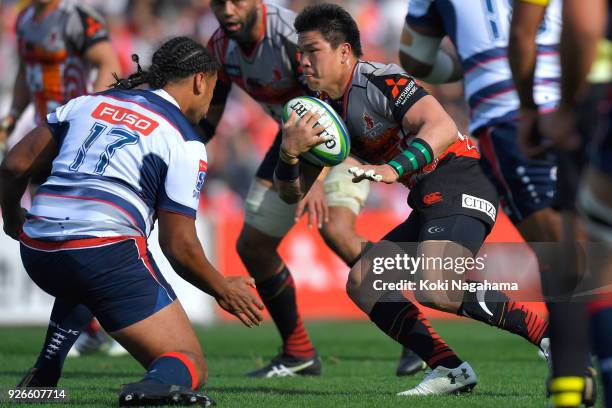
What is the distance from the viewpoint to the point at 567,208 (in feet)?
11.6

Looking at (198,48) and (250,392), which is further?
(250,392)

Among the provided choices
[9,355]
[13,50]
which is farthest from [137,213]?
[13,50]

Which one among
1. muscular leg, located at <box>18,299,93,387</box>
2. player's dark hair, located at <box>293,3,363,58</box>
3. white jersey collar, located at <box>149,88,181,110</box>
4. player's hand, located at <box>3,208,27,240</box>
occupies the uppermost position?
player's dark hair, located at <box>293,3,363,58</box>

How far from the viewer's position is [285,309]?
742cm

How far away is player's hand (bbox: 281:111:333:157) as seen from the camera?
5.41m

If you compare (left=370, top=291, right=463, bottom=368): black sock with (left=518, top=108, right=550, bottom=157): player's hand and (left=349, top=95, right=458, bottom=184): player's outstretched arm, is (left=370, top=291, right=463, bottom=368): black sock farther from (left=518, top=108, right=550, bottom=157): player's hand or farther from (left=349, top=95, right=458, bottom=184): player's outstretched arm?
(left=518, top=108, right=550, bottom=157): player's hand

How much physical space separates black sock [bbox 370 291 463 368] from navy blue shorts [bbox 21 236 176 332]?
130 cm

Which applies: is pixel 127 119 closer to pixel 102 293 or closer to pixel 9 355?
pixel 102 293

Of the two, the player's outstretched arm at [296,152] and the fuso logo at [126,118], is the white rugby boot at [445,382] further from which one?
the fuso logo at [126,118]

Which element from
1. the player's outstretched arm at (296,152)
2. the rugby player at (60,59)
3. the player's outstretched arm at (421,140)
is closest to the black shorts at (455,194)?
the player's outstretched arm at (421,140)

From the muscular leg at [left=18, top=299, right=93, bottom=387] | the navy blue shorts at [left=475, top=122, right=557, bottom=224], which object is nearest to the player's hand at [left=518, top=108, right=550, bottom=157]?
the navy blue shorts at [left=475, top=122, right=557, bottom=224]

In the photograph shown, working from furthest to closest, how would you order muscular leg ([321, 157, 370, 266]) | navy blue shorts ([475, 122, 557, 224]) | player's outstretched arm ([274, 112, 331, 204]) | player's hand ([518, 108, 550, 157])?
muscular leg ([321, 157, 370, 266]) → navy blue shorts ([475, 122, 557, 224]) → player's outstretched arm ([274, 112, 331, 204]) → player's hand ([518, 108, 550, 157])

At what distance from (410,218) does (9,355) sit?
3.96 m

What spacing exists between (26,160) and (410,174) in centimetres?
198
